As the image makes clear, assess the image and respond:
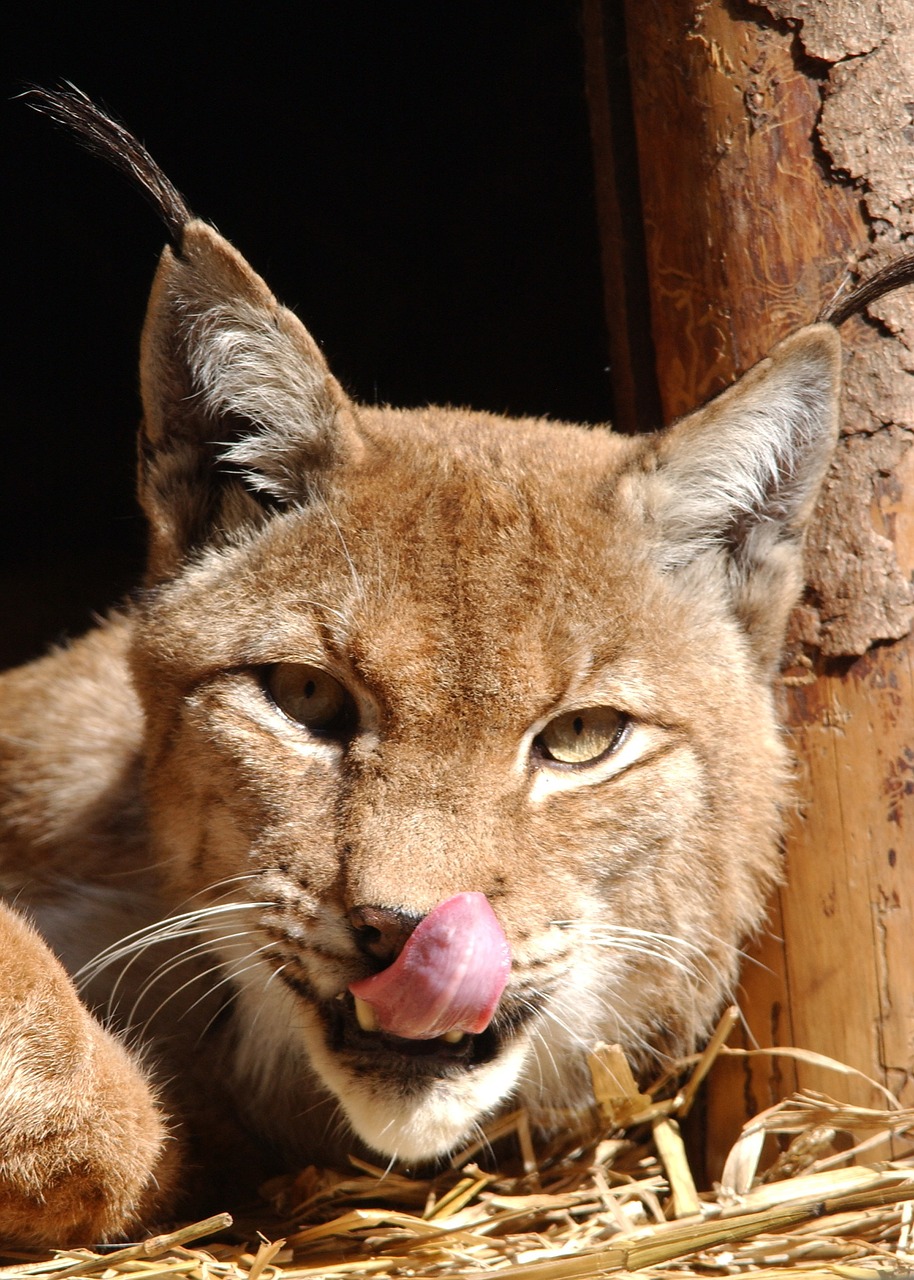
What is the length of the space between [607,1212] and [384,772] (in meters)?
0.94

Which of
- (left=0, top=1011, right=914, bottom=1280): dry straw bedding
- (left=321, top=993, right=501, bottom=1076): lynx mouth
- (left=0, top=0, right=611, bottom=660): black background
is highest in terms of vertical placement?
(left=0, top=0, right=611, bottom=660): black background

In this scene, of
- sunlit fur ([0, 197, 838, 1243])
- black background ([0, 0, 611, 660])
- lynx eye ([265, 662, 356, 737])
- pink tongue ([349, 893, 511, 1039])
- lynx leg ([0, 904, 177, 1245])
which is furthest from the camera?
black background ([0, 0, 611, 660])

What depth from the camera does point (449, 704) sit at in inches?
92.3

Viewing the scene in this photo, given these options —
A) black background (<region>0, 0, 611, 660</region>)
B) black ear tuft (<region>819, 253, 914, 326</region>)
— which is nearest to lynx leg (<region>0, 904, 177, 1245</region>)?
black ear tuft (<region>819, 253, 914, 326</region>)

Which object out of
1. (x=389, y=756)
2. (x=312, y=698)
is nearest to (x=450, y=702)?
(x=389, y=756)

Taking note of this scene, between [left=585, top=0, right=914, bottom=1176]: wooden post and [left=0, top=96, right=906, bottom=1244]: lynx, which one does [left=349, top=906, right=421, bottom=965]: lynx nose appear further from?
[left=585, top=0, right=914, bottom=1176]: wooden post

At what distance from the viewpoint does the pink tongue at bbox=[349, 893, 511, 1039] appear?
6.55ft

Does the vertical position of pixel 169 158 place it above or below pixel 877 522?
above

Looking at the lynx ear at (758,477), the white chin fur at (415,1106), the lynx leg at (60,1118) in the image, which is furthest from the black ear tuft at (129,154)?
the white chin fur at (415,1106)

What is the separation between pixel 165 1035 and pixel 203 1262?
596 mm

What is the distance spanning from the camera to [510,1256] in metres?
2.25

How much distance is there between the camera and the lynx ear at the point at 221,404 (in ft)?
8.50

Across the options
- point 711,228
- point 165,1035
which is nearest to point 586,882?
point 165,1035

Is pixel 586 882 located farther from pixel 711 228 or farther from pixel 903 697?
pixel 711 228
